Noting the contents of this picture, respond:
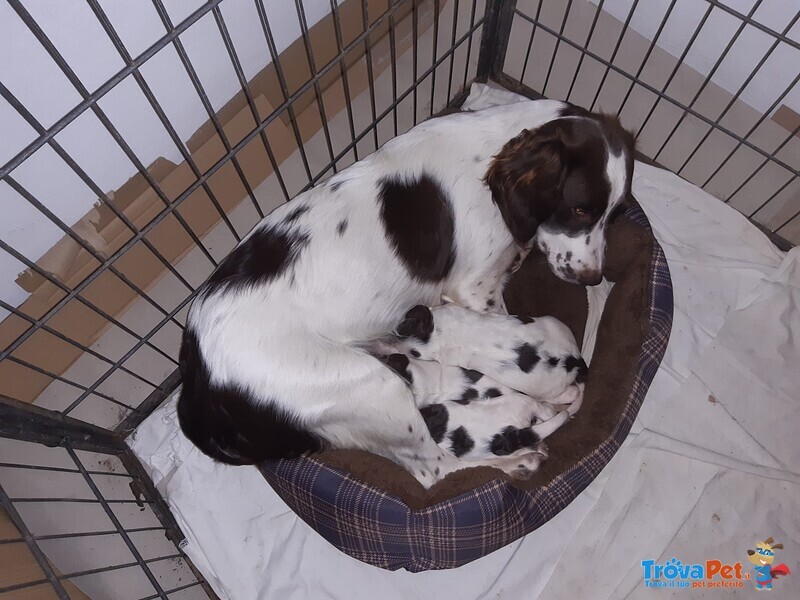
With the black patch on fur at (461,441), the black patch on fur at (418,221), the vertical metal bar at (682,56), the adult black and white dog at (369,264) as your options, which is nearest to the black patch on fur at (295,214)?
the adult black and white dog at (369,264)

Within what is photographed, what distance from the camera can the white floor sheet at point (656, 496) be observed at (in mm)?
2197

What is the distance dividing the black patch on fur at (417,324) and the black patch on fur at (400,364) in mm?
69

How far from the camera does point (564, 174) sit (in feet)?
5.82

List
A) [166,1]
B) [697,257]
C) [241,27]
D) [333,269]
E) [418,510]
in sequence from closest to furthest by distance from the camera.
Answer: [333,269] < [418,510] < [166,1] < [241,27] < [697,257]

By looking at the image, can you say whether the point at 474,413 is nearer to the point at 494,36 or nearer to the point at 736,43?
the point at 494,36

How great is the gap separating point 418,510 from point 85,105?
1363 millimetres

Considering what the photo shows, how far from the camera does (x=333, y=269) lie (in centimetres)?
175

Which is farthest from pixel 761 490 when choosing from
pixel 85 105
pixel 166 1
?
pixel 166 1

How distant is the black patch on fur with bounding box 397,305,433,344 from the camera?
1.94 meters

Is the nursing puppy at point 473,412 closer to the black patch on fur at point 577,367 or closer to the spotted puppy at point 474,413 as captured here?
the spotted puppy at point 474,413

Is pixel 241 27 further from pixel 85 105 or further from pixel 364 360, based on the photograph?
pixel 364 360

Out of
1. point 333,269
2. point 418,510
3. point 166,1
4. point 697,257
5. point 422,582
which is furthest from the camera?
point 697,257

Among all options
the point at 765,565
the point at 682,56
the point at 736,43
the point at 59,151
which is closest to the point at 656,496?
the point at 765,565

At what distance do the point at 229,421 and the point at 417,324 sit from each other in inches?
23.7
